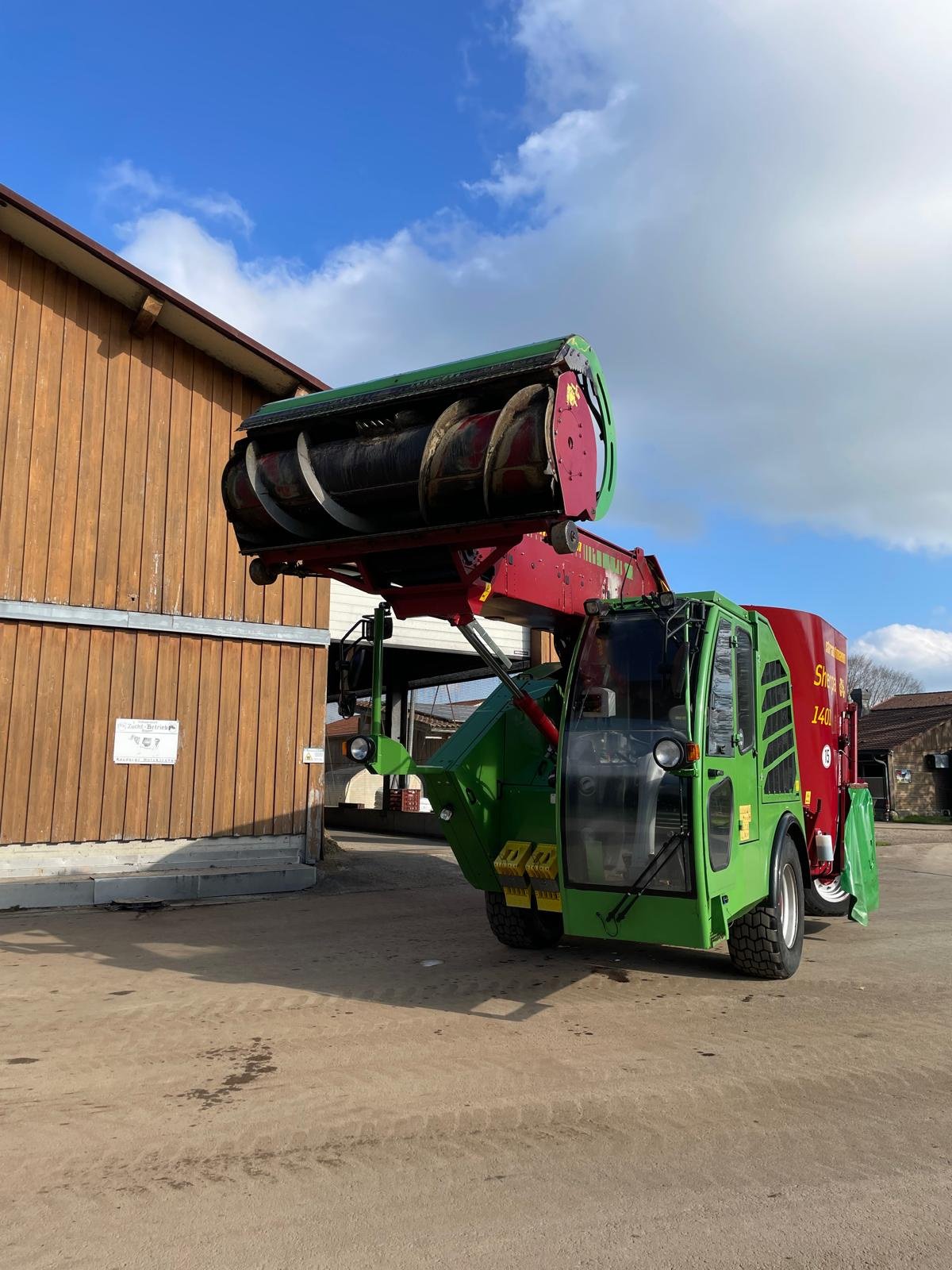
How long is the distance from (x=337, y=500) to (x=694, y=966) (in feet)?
15.4

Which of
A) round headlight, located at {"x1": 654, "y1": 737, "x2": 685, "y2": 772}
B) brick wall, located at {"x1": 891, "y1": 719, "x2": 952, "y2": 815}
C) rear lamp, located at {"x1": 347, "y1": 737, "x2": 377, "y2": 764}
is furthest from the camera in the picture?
brick wall, located at {"x1": 891, "y1": 719, "x2": 952, "y2": 815}

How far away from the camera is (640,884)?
19.0ft

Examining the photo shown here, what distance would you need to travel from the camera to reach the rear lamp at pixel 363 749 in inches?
248

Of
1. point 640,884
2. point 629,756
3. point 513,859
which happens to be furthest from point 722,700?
point 513,859

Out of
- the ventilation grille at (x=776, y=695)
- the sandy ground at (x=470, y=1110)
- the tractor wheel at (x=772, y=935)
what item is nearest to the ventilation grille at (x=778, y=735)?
the ventilation grille at (x=776, y=695)

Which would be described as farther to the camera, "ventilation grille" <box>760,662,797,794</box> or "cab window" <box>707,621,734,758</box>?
"ventilation grille" <box>760,662,797,794</box>

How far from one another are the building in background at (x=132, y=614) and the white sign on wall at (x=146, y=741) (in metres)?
0.02

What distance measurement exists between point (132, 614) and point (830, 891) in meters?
8.46

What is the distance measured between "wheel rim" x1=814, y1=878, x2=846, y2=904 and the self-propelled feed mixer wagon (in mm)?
1602

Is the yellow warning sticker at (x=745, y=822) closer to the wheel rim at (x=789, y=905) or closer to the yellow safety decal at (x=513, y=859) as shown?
the wheel rim at (x=789, y=905)

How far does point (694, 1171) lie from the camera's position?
378 centimetres

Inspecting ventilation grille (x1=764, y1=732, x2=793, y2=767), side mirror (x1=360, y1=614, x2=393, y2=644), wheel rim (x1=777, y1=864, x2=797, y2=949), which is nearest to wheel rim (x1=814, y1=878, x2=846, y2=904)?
wheel rim (x1=777, y1=864, x2=797, y2=949)

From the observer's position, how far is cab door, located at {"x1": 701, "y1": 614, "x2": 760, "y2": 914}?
19.2 ft

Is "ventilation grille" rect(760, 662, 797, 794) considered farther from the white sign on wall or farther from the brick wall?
the brick wall
